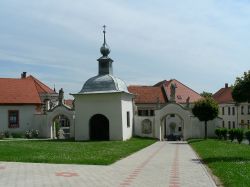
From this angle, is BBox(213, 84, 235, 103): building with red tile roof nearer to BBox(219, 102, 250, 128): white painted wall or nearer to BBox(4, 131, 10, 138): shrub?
BBox(219, 102, 250, 128): white painted wall

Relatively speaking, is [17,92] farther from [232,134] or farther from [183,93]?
[183,93]

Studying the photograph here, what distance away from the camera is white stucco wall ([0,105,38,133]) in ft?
156

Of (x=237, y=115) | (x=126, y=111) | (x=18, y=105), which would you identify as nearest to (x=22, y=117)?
(x=18, y=105)

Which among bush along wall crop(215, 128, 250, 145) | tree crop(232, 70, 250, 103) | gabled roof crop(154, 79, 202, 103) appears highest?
gabled roof crop(154, 79, 202, 103)

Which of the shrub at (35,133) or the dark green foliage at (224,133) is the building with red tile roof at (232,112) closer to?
the dark green foliage at (224,133)

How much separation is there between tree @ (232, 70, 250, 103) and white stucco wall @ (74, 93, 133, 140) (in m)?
21.6

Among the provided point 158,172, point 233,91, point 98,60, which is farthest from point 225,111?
point 158,172

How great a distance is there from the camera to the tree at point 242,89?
20309mm

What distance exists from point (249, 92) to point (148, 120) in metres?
28.8

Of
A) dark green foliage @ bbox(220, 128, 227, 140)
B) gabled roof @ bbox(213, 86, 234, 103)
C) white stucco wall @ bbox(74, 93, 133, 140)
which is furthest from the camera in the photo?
gabled roof @ bbox(213, 86, 234, 103)

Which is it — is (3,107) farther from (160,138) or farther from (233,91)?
(233,91)

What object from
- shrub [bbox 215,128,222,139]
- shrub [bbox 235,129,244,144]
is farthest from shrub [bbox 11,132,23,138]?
shrub [bbox 235,129,244,144]

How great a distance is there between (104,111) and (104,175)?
27.7 meters

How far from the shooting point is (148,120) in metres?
48.8
